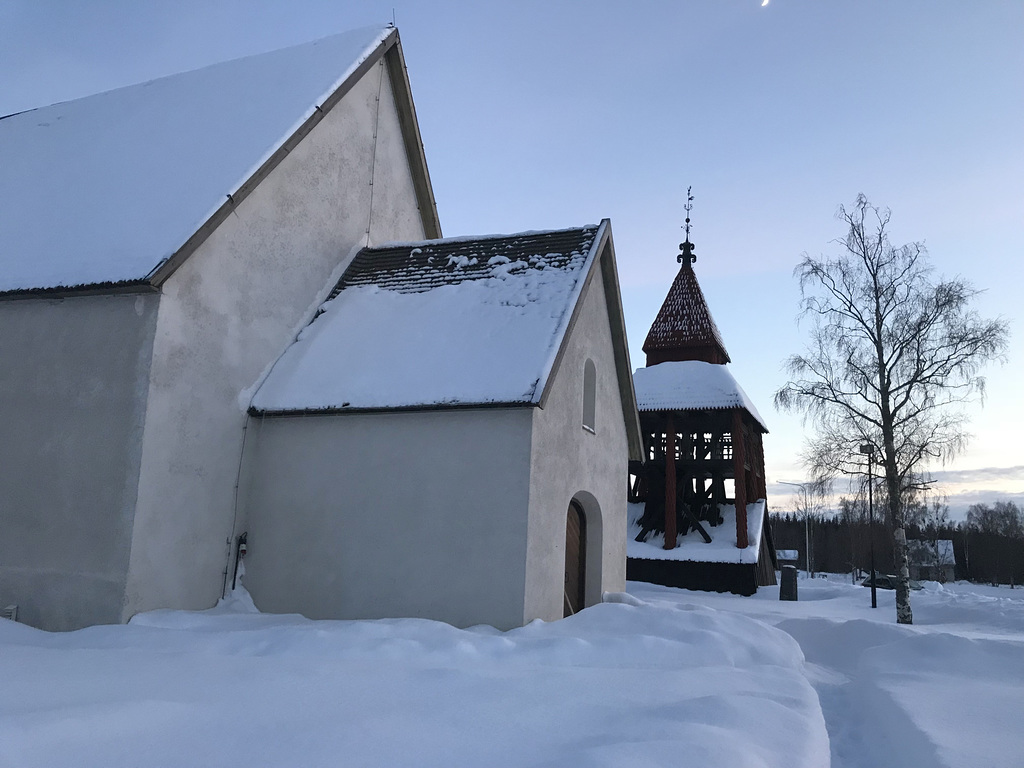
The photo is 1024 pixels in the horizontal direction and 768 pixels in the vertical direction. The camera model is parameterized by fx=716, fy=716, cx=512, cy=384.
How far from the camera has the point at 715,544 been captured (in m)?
23.2

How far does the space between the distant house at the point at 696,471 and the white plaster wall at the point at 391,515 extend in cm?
1475

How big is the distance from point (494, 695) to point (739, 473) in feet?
61.9

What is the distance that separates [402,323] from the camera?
10703 mm

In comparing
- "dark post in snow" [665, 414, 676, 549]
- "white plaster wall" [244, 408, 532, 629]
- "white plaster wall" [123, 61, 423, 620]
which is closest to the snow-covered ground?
"white plaster wall" [244, 408, 532, 629]

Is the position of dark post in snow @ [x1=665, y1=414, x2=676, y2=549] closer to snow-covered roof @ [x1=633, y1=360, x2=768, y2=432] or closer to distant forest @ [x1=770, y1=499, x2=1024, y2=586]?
snow-covered roof @ [x1=633, y1=360, x2=768, y2=432]

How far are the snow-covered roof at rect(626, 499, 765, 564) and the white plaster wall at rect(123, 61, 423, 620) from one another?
1539 cm

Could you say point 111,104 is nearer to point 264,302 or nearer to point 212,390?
point 264,302

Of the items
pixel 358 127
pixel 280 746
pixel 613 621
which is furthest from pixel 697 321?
pixel 280 746

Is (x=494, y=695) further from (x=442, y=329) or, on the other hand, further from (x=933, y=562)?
(x=933, y=562)

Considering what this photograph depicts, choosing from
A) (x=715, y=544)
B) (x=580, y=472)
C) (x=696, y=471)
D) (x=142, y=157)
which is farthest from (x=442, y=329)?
(x=696, y=471)

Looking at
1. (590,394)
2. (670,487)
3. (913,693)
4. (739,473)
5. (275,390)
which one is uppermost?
(590,394)

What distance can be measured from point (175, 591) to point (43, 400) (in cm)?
275

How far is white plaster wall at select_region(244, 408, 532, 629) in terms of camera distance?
876 centimetres

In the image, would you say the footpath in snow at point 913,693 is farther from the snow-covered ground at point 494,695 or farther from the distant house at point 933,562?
A: the distant house at point 933,562
